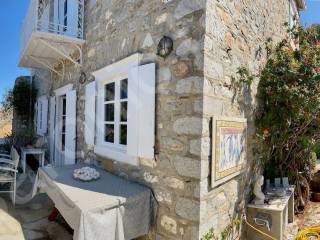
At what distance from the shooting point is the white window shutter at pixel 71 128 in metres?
5.32

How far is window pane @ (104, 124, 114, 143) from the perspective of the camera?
4184mm

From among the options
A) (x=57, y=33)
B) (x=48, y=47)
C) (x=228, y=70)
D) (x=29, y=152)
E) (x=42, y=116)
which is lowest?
(x=29, y=152)

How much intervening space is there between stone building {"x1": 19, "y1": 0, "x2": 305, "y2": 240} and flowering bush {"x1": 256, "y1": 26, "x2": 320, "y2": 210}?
1.16 ft

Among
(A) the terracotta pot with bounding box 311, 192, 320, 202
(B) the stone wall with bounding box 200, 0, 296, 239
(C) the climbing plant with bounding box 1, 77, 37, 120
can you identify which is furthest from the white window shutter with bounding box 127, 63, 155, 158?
(C) the climbing plant with bounding box 1, 77, 37, 120

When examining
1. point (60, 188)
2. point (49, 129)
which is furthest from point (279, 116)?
point (49, 129)

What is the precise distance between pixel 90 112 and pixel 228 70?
104 inches

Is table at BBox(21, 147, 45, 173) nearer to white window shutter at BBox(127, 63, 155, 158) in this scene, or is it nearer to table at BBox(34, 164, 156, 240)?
table at BBox(34, 164, 156, 240)

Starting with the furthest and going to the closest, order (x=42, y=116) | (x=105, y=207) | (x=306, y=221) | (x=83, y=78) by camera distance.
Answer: (x=42, y=116)
(x=83, y=78)
(x=306, y=221)
(x=105, y=207)

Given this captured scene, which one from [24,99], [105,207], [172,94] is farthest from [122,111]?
[24,99]

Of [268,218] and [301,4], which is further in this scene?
[301,4]

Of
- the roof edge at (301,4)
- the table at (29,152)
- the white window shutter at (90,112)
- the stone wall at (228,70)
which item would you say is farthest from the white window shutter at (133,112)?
the roof edge at (301,4)

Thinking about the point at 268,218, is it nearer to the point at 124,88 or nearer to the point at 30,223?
the point at 124,88

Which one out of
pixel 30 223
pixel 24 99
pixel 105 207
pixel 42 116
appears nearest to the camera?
pixel 105 207

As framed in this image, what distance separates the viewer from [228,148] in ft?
10.1
